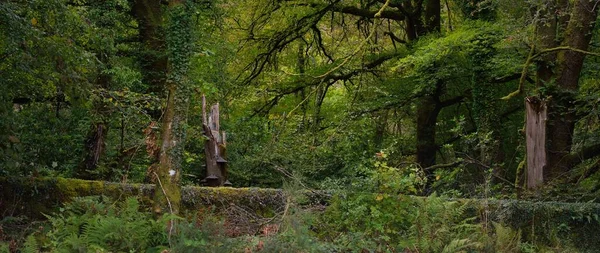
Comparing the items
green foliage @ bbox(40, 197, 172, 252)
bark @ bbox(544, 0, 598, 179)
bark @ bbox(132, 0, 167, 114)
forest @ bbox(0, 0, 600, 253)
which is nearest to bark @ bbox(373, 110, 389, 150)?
A: forest @ bbox(0, 0, 600, 253)

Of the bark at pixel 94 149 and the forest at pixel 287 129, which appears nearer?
the forest at pixel 287 129

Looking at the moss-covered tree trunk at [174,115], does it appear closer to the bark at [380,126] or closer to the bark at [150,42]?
the bark at [150,42]

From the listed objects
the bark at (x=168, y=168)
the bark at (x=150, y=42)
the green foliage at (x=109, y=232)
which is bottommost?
the green foliage at (x=109, y=232)

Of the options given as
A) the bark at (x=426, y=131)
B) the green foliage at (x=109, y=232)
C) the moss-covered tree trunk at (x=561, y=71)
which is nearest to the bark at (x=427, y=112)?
the bark at (x=426, y=131)

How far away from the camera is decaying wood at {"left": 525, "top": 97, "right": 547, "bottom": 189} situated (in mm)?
10766

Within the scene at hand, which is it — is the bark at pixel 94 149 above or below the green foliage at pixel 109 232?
above

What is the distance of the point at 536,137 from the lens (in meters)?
10.8

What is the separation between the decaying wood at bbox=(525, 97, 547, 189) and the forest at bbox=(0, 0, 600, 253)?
0.11 feet

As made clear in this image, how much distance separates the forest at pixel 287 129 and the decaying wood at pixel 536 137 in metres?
0.03

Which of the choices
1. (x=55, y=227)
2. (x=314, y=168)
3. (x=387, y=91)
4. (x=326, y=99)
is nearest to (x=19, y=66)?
(x=55, y=227)

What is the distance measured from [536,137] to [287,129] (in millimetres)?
6158

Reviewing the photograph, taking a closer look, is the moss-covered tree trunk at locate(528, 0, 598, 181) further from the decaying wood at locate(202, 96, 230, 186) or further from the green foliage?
the green foliage

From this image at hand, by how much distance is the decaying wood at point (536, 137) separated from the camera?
35.3ft

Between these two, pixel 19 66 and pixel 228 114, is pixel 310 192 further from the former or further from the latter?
pixel 228 114
